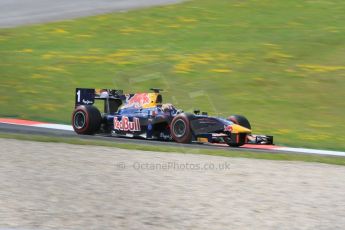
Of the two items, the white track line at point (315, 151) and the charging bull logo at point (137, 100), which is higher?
the charging bull logo at point (137, 100)

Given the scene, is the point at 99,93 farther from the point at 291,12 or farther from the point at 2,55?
the point at 291,12

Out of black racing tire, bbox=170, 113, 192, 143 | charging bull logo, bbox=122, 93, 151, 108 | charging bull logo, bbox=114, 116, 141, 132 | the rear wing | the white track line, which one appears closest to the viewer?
black racing tire, bbox=170, 113, 192, 143

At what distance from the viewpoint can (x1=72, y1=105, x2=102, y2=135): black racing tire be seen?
14953 millimetres

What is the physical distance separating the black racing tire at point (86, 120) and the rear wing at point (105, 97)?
371mm

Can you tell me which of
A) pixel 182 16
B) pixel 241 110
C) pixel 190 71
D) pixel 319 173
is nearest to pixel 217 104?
pixel 241 110

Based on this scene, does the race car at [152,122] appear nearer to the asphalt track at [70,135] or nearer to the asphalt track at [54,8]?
the asphalt track at [70,135]

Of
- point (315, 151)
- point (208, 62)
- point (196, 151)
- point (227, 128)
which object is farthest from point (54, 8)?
point (196, 151)

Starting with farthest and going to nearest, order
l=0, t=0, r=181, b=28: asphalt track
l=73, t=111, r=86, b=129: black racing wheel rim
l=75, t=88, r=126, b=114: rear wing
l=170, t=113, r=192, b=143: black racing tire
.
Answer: l=0, t=0, r=181, b=28: asphalt track < l=75, t=88, r=126, b=114: rear wing < l=73, t=111, r=86, b=129: black racing wheel rim < l=170, t=113, r=192, b=143: black racing tire

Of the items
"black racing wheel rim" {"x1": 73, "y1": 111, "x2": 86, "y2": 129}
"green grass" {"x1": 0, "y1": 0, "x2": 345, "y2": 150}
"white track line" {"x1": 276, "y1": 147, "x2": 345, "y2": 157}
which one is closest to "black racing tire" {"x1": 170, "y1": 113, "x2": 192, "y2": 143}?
"green grass" {"x1": 0, "y1": 0, "x2": 345, "y2": 150}

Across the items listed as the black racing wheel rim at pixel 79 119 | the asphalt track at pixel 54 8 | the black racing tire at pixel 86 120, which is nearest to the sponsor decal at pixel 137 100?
the black racing tire at pixel 86 120

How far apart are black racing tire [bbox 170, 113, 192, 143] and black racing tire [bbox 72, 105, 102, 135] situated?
68.1 inches

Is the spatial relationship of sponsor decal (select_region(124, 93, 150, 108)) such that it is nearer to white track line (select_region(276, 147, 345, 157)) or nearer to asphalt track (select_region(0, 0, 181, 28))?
white track line (select_region(276, 147, 345, 157))

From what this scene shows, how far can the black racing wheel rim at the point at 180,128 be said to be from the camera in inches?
548

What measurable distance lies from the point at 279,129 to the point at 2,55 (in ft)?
32.7
